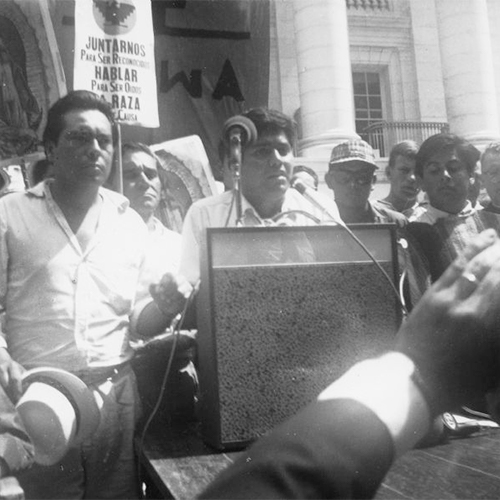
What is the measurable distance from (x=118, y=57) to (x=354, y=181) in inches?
55.2

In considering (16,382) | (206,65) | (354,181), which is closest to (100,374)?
(16,382)

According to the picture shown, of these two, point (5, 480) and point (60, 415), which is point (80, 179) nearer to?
point (60, 415)

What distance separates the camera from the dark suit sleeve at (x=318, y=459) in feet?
1.48

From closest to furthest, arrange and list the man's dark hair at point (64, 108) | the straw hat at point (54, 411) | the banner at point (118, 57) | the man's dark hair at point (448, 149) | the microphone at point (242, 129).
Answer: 1. the straw hat at point (54, 411)
2. the microphone at point (242, 129)
3. the man's dark hair at point (64, 108)
4. the man's dark hair at point (448, 149)
5. the banner at point (118, 57)

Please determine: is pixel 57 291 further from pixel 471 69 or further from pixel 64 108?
pixel 471 69

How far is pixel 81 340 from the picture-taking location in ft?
6.51

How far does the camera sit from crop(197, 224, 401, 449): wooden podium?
4.84ft

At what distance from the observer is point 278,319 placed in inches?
58.6

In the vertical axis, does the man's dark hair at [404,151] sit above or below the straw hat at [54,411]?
above

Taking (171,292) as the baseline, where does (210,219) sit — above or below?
above

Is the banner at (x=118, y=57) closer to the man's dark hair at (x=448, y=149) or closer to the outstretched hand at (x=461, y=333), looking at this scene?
the man's dark hair at (x=448, y=149)

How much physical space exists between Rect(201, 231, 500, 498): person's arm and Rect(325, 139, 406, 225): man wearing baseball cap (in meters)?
2.67

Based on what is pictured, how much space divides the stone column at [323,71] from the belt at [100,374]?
9989mm

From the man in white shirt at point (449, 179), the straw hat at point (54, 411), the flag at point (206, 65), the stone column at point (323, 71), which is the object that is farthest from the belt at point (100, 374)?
the stone column at point (323, 71)
